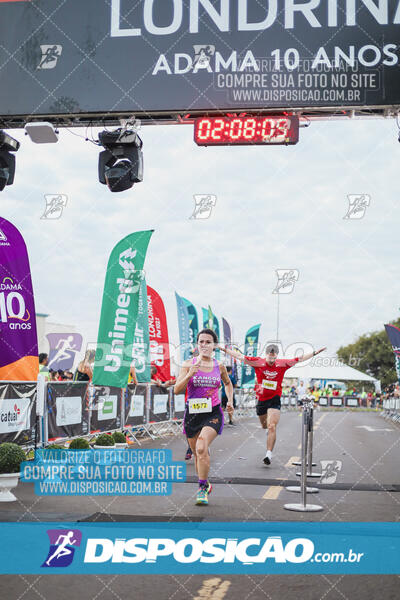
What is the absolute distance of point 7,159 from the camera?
10.8 m

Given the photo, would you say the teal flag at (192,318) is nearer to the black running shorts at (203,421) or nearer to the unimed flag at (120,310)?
the unimed flag at (120,310)

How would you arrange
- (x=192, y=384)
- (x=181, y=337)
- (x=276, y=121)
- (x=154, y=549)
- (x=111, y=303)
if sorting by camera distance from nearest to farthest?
1. (x=154, y=549)
2. (x=192, y=384)
3. (x=276, y=121)
4. (x=111, y=303)
5. (x=181, y=337)

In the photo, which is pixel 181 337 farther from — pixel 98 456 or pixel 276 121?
pixel 276 121

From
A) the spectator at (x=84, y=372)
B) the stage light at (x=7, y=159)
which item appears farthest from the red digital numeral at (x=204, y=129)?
the spectator at (x=84, y=372)

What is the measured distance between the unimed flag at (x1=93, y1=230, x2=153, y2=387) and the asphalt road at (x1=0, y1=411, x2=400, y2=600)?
7.10ft

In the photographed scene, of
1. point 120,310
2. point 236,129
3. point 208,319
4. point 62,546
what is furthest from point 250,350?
point 62,546

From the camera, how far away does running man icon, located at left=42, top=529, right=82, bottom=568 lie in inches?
198

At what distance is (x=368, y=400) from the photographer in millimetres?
55875

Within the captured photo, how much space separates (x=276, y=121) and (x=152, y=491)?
5.37m

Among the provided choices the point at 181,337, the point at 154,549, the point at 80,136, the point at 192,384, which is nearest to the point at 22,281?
the point at 80,136

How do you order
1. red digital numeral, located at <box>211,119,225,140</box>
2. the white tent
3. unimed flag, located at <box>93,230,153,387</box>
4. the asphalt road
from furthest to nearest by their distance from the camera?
the white tent → unimed flag, located at <box>93,230,153,387</box> → red digital numeral, located at <box>211,119,225,140</box> → the asphalt road

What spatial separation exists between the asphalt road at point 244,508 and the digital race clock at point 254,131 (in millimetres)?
4820

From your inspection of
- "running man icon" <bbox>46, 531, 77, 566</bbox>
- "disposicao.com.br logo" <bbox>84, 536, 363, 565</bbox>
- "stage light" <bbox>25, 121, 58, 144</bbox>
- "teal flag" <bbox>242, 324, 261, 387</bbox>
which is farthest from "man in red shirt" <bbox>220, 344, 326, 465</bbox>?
"teal flag" <bbox>242, 324, 261, 387</bbox>

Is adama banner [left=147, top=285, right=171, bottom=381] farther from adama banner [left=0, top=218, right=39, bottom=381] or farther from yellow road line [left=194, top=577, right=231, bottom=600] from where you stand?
yellow road line [left=194, top=577, right=231, bottom=600]
